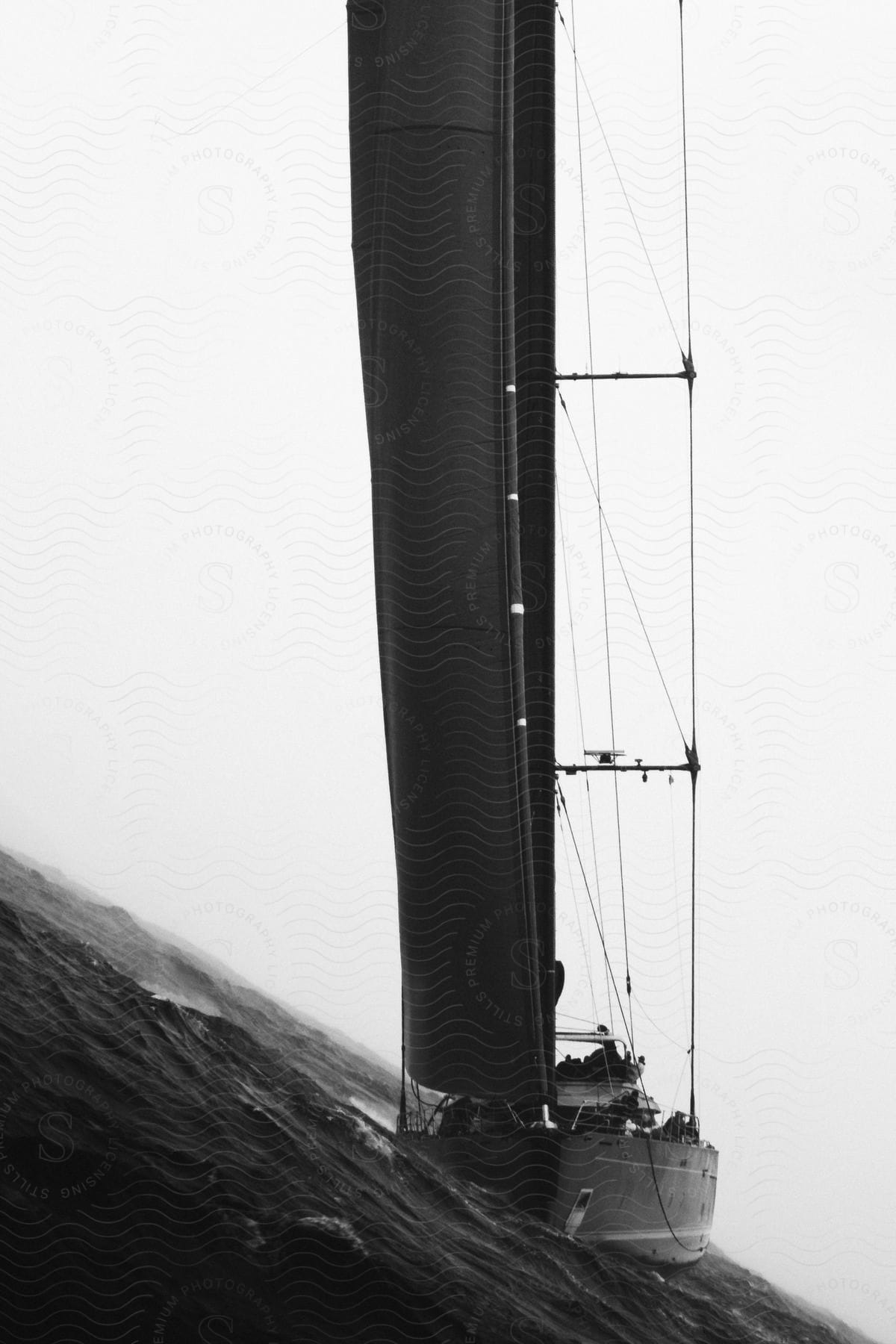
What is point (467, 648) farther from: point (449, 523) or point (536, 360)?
point (536, 360)

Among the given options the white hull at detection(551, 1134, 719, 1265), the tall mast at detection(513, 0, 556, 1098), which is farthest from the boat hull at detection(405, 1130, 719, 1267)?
the tall mast at detection(513, 0, 556, 1098)

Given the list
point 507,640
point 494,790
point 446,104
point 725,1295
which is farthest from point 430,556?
point 725,1295

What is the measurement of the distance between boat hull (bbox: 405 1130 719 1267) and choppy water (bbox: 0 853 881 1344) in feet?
0.44

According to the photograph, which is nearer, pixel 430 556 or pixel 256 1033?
pixel 430 556

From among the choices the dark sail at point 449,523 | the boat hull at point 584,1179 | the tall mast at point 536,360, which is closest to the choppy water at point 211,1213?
the boat hull at point 584,1179

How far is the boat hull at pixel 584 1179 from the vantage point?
29.4 ft

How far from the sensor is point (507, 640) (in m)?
9.74

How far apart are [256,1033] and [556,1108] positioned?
5.54m

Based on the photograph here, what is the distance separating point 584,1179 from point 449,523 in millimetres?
3789

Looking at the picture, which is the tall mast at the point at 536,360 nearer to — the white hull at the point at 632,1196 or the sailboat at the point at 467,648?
the sailboat at the point at 467,648

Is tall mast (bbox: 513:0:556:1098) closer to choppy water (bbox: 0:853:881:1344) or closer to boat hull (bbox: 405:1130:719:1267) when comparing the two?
boat hull (bbox: 405:1130:719:1267)

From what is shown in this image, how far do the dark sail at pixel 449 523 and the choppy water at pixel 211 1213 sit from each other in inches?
36.3

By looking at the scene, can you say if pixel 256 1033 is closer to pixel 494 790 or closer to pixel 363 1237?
pixel 494 790

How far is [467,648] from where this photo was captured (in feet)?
31.7
